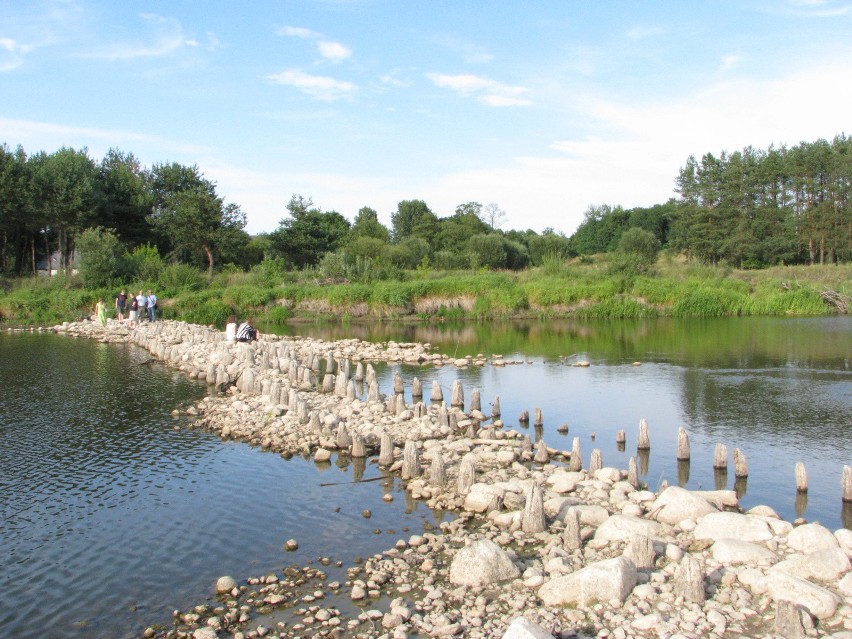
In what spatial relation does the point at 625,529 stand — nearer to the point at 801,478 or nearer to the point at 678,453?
the point at 801,478

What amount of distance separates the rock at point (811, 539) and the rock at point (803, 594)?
113 centimetres

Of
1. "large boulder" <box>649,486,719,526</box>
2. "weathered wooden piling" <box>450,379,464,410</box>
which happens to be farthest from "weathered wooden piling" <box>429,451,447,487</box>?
"weathered wooden piling" <box>450,379,464,410</box>

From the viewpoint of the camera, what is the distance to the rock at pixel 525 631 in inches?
273

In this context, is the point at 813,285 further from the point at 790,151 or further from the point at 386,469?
the point at 386,469

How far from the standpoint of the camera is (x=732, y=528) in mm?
9875

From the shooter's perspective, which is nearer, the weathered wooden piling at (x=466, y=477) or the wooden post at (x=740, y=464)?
the weathered wooden piling at (x=466, y=477)

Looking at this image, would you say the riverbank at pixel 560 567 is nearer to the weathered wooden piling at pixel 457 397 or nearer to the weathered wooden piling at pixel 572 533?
the weathered wooden piling at pixel 572 533

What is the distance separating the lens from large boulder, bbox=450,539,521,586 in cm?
902

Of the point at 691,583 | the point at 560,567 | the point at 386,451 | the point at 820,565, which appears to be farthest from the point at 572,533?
the point at 386,451

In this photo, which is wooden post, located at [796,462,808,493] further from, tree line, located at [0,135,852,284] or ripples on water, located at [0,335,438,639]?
tree line, located at [0,135,852,284]

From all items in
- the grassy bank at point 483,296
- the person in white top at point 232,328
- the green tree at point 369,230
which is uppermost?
the green tree at point 369,230

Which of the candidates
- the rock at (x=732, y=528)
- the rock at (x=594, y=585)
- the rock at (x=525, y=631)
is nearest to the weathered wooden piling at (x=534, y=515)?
the rock at (x=594, y=585)

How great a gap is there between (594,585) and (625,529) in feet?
6.52

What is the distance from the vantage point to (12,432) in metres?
17.6
